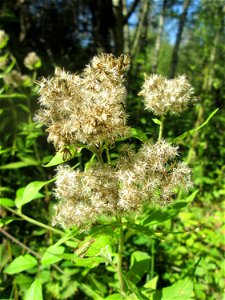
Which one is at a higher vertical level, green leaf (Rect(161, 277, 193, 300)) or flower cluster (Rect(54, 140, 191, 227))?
flower cluster (Rect(54, 140, 191, 227))

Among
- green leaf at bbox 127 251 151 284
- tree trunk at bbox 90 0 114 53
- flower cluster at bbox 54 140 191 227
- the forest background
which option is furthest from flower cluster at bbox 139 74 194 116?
tree trunk at bbox 90 0 114 53

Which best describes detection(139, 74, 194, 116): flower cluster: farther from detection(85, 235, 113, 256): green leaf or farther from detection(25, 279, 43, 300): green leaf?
detection(25, 279, 43, 300): green leaf

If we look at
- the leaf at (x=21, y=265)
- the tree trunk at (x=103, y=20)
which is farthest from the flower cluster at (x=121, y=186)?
the tree trunk at (x=103, y=20)

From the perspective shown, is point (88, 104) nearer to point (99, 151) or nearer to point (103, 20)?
point (99, 151)

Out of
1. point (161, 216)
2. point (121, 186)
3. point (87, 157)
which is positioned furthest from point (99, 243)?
point (87, 157)

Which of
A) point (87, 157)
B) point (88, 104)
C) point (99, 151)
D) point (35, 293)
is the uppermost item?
point (88, 104)

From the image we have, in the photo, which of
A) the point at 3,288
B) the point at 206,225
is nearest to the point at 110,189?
the point at 3,288

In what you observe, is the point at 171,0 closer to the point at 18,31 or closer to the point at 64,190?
the point at 18,31
